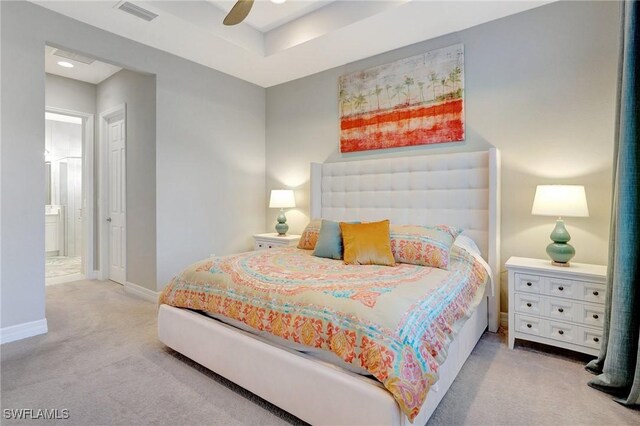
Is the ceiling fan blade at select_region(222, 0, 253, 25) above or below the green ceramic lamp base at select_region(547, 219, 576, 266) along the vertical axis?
above

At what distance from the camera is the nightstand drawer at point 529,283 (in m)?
2.43

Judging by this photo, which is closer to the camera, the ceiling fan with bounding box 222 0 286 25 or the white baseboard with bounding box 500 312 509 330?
the ceiling fan with bounding box 222 0 286 25

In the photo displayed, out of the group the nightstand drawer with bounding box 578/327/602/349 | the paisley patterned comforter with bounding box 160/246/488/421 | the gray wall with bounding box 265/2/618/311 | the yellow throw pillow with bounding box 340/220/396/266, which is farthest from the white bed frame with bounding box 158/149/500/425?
the yellow throw pillow with bounding box 340/220/396/266

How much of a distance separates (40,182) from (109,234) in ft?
6.58

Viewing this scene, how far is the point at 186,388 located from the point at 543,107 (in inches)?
140

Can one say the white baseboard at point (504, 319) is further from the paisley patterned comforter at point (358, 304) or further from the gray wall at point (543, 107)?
the paisley patterned comforter at point (358, 304)

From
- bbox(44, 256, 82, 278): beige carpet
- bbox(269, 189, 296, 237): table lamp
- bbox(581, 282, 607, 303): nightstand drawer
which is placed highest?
bbox(269, 189, 296, 237): table lamp

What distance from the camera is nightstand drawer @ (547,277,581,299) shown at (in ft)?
7.52

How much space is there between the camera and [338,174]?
396cm

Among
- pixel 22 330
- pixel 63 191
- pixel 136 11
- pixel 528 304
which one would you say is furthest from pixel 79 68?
pixel 528 304

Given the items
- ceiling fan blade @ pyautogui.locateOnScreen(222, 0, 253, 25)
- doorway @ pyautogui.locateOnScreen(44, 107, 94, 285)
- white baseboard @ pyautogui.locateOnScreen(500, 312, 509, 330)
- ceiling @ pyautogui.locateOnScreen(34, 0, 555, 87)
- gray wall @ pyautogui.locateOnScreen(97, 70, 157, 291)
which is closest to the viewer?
ceiling fan blade @ pyautogui.locateOnScreen(222, 0, 253, 25)

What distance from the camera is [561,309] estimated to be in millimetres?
2350

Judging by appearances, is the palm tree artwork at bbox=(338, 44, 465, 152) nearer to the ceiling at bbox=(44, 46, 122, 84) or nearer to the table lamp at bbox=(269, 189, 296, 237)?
the table lamp at bbox=(269, 189, 296, 237)

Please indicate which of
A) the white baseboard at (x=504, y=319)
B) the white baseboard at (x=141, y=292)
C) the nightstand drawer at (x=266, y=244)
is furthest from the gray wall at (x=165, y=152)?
the white baseboard at (x=504, y=319)
